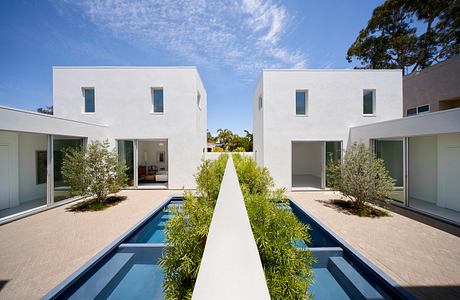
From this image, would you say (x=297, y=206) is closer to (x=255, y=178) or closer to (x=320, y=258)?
(x=255, y=178)

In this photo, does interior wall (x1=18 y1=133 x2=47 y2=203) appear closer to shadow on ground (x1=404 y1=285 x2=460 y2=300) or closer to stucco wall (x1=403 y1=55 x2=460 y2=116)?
shadow on ground (x1=404 y1=285 x2=460 y2=300)

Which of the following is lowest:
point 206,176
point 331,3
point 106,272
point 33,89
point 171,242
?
point 106,272

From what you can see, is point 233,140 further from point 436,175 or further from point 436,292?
point 436,292

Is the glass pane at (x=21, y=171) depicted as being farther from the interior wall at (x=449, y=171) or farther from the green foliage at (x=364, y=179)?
the interior wall at (x=449, y=171)

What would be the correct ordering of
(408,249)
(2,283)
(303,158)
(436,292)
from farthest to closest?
(303,158) → (408,249) → (2,283) → (436,292)

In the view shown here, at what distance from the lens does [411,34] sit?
2016 cm

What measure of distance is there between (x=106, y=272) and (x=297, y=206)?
7213 mm

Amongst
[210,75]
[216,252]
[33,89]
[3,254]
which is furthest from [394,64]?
[33,89]

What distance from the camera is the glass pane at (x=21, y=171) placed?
27.6 feet

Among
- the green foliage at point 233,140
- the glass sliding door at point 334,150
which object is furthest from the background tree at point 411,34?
the green foliage at point 233,140

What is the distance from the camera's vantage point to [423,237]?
18.3 ft

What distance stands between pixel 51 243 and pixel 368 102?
16966 mm

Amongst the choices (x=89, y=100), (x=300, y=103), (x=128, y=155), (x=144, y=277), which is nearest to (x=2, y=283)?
(x=144, y=277)

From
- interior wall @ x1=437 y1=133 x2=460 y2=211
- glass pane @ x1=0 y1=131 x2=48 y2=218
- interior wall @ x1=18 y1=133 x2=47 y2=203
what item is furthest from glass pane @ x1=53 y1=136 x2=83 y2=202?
interior wall @ x1=437 y1=133 x2=460 y2=211
